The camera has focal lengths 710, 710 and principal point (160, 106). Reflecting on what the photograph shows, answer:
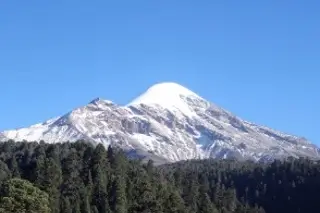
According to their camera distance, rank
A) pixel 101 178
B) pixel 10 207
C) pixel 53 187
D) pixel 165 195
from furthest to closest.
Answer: pixel 101 178
pixel 165 195
pixel 53 187
pixel 10 207

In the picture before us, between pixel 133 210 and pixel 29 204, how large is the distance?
54.0m

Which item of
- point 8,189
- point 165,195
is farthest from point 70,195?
point 8,189

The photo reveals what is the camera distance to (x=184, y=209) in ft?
604

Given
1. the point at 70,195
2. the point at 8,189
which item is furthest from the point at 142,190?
the point at 8,189

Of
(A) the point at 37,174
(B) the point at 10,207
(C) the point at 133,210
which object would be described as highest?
(A) the point at 37,174

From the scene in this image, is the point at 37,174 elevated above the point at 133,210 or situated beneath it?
elevated above

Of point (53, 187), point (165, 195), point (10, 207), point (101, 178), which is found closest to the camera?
point (10, 207)

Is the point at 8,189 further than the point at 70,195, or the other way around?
the point at 70,195

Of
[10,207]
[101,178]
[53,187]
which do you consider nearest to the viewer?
[10,207]

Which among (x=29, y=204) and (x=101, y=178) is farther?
(x=101, y=178)

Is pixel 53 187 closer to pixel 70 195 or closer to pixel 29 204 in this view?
pixel 70 195

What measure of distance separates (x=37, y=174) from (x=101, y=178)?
2128 cm

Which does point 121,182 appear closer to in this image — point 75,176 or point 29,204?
point 75,176

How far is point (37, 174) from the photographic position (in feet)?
573
